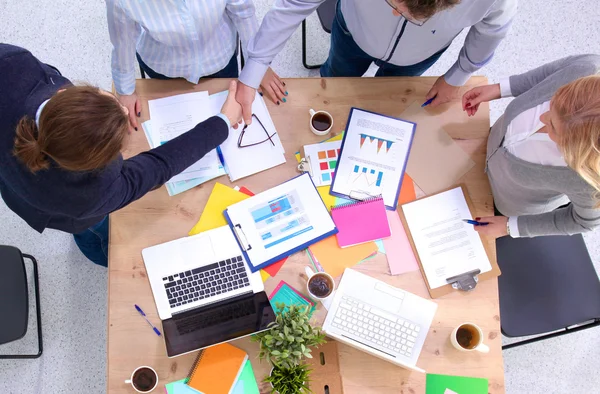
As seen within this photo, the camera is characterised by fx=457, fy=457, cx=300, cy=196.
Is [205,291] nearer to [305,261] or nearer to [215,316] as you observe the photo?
[215,316]

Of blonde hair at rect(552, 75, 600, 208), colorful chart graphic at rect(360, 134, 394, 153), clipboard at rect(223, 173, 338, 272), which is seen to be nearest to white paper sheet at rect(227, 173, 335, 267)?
clipboard at rect(223, 173, 338, 272)

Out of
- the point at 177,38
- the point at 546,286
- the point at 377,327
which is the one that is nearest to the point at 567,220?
the point at 546,286

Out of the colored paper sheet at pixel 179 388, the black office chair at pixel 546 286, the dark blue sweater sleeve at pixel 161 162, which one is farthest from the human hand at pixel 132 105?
the black office chair at pixel 546 286

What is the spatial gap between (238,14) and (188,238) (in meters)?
0.77

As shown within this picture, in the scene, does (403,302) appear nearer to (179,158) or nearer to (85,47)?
(179,158)

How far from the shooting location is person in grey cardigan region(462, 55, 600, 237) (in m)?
1.14

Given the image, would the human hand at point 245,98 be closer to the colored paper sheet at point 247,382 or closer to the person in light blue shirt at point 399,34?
the person in light blue shirt at point 399,34

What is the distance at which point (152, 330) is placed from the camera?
4.47 ft

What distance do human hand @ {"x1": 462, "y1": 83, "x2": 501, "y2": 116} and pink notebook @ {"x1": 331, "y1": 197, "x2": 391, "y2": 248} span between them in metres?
0.45

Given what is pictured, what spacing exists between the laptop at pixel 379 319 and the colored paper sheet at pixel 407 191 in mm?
285

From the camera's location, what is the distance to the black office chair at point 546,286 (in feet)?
5.65

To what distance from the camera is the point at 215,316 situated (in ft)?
4.50

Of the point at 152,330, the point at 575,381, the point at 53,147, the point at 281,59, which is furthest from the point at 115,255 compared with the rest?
the point at 575,381

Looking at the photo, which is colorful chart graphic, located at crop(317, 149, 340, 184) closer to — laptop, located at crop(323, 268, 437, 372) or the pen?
laptop, located at crop(323, 268, 437, 372)
